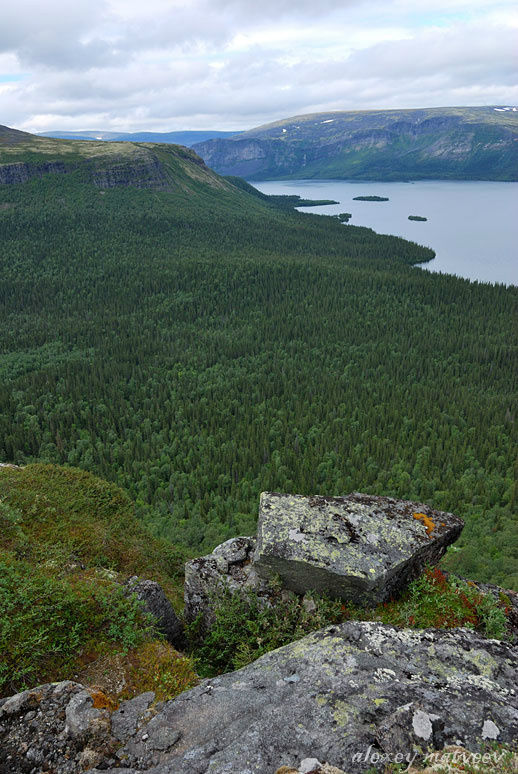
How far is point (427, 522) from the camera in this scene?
612 inches

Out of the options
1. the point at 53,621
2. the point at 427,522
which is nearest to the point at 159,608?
the point at 53,621

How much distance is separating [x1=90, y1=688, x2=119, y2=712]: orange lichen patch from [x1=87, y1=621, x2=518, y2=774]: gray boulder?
1.01m

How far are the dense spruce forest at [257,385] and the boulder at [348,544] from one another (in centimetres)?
2575

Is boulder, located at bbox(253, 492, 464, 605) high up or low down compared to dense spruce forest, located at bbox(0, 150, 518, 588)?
up

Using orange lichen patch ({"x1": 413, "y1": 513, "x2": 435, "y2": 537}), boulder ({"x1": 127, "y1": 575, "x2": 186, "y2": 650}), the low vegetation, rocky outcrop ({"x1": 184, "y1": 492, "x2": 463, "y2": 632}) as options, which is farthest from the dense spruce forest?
boulder ({"x1": 127, "y1": 575, "x2": 186, "y2": 650})

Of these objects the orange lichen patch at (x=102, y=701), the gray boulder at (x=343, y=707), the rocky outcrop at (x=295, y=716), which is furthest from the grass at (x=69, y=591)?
the gray boulder at (x=343, y=707)

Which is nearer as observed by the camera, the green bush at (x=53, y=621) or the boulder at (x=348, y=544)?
the green bush at (x=53, y=621)

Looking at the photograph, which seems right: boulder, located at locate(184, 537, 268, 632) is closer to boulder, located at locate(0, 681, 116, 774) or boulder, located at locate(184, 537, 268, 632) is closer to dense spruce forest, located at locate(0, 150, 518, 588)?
boulder, located at locate(0, 681, 116, 774)

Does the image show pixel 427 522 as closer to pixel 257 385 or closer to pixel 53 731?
pixel 53 731

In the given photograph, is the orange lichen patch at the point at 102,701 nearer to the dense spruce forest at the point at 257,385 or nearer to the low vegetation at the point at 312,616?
the low vegetation at the point at 312,616

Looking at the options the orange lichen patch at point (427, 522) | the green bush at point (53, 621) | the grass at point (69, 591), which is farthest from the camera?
the orange lichen patch at point (427, 522)

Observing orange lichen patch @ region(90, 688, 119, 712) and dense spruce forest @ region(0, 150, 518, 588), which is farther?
dense spruce forest @ region(0, 150, 518, 588)

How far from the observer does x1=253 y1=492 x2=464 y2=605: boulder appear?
44.1ft

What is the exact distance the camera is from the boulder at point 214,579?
584 inches
